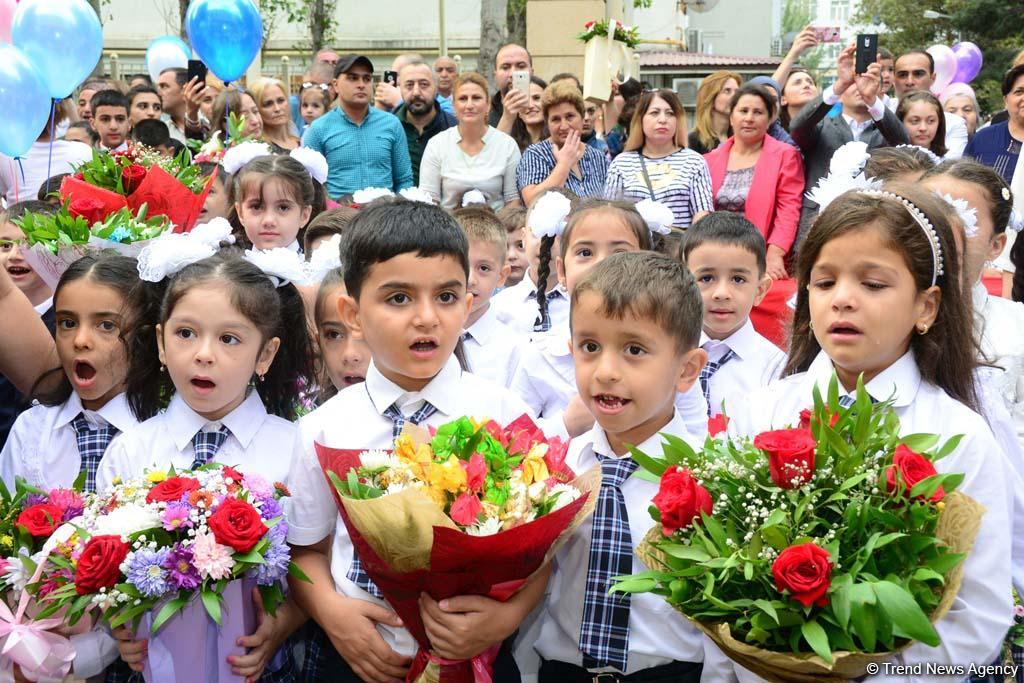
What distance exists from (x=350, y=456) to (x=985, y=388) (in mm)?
1894

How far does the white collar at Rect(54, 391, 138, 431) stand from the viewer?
350 centimetres

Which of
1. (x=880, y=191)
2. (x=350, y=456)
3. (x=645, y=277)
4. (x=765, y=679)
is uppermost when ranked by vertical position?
(x=880, y=191)

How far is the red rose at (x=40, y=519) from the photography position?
2756 millimetres

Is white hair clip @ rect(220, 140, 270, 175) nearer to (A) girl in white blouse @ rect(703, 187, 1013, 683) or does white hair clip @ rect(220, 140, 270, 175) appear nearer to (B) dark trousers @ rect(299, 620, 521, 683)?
(B) dark trousers @ rect(299, 620, 521, 683)

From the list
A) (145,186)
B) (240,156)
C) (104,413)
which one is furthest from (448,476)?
(240,156)

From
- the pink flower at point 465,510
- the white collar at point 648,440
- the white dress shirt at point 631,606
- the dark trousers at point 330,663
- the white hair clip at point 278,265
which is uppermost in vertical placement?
the white hair clip at point 278,265

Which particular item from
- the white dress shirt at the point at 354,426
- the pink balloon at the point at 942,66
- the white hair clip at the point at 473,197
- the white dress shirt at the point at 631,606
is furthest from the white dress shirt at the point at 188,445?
the pink balloon at the point at 942,66

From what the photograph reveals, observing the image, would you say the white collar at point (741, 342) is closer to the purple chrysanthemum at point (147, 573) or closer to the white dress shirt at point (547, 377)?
the white dress shirt at point (547, 377)

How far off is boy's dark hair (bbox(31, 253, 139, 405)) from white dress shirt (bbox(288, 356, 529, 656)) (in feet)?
3.26

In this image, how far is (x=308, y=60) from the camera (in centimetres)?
3541

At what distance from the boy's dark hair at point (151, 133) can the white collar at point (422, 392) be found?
21.1 ft

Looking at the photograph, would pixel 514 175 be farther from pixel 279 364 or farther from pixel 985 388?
pixel 985 388

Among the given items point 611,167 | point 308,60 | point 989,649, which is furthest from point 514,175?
point 308,60

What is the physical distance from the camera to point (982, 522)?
8.17 ft
